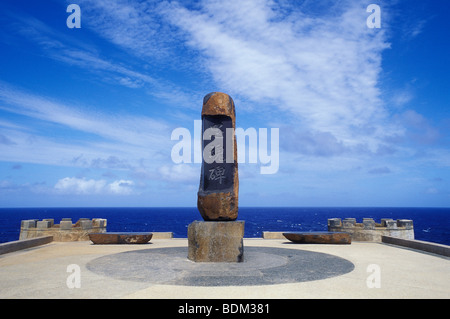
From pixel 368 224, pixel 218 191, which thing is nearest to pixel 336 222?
pixel 368 224

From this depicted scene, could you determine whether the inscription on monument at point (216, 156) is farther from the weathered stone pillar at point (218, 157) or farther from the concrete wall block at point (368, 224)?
the concrete wall block at point (368, 224)

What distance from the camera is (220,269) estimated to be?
8000mm

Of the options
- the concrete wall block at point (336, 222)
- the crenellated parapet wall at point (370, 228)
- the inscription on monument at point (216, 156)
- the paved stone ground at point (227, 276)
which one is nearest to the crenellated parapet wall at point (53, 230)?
the paved stone ground at point (227, 276)

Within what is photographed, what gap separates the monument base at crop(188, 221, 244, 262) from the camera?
9031mm

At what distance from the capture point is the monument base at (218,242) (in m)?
9.03

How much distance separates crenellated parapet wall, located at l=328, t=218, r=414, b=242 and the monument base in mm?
9291

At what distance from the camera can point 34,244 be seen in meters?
13.1

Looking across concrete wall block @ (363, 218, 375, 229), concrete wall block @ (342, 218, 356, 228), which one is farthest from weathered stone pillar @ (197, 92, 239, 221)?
concrete wall block @ (363, 218, 375, 229)

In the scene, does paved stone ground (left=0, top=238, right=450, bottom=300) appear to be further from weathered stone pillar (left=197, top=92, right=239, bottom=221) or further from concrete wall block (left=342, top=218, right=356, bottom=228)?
concrete wall block (left=342, top=218, right=356, bottom=228)

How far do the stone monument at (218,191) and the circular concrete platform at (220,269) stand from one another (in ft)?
1.54

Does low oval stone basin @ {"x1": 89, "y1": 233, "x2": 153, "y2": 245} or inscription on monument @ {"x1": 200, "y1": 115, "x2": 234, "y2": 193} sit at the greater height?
inscription on monument @ {"x1": 200, "y1": 115, "x2": 234, "y2": 193}
